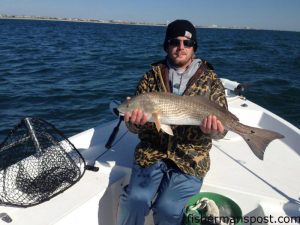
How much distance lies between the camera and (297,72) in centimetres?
2248

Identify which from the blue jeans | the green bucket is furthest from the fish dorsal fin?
the green bucket

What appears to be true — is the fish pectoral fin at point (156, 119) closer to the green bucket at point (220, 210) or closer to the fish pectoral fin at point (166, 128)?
the fish pectoral fin at point (166, 128)

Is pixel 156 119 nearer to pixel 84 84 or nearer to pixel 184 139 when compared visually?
pixel 184 139

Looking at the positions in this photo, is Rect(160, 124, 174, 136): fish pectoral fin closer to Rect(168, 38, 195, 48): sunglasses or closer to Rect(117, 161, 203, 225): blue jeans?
Rect(117, 161, 203, 225): blue jeans

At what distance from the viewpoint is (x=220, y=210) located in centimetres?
382

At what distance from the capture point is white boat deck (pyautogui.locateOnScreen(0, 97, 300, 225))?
3.65 metres

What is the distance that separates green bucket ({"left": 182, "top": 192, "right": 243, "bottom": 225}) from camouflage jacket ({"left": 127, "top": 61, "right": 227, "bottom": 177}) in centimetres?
27

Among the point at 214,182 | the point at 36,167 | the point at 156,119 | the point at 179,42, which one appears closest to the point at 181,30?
the point at 179,42

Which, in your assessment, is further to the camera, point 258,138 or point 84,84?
point 84,84

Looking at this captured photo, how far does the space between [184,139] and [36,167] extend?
1846mm

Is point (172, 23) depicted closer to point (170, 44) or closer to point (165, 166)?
point (170, 44)

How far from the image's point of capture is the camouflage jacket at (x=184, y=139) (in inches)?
159

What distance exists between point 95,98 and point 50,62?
9.35 m

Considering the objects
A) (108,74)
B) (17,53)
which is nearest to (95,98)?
(108,74)
